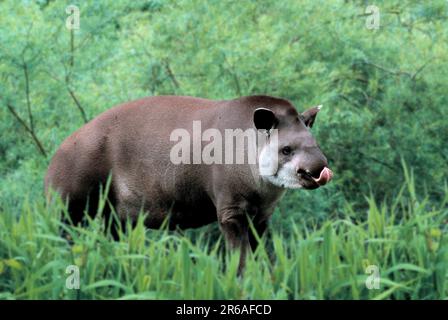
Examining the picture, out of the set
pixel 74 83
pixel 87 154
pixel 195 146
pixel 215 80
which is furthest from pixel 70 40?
pixel 195 146

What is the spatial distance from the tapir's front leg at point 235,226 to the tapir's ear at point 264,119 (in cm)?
57

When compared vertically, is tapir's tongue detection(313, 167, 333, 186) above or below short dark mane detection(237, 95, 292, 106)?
below

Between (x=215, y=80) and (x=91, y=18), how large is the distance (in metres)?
2.17

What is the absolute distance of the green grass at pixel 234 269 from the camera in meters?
4.76


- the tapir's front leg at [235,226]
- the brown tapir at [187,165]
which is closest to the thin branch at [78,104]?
the brown tapir at [187,165]

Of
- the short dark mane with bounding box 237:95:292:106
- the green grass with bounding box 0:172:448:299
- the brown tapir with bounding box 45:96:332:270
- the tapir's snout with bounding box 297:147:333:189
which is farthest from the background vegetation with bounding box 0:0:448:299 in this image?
the green grass with bounding box 0:172:448:299

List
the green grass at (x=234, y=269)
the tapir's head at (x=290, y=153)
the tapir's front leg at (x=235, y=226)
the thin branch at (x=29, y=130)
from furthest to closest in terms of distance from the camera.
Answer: the thin branch at (x=29, y=130)
the tapir's front leg at (x=235, y=226)
the tapir's head at (x=290, y=153)
the green grass at (x=234, y=269)

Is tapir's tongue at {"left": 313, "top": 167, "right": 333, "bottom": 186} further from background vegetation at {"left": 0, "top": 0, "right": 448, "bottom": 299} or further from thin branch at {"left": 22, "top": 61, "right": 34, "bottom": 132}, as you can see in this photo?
thin branch at {"left": 22, "top": 61, "right": 34, "bottom": 132}

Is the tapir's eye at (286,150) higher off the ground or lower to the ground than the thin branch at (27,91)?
lower

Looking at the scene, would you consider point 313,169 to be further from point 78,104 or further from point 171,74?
point 78,104

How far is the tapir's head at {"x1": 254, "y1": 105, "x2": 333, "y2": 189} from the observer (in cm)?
584

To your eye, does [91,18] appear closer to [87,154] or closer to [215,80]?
[215,80]

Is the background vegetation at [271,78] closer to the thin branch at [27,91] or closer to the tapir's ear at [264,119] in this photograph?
the thin branch at [27,91]

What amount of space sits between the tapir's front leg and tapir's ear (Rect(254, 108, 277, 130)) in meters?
0.57
